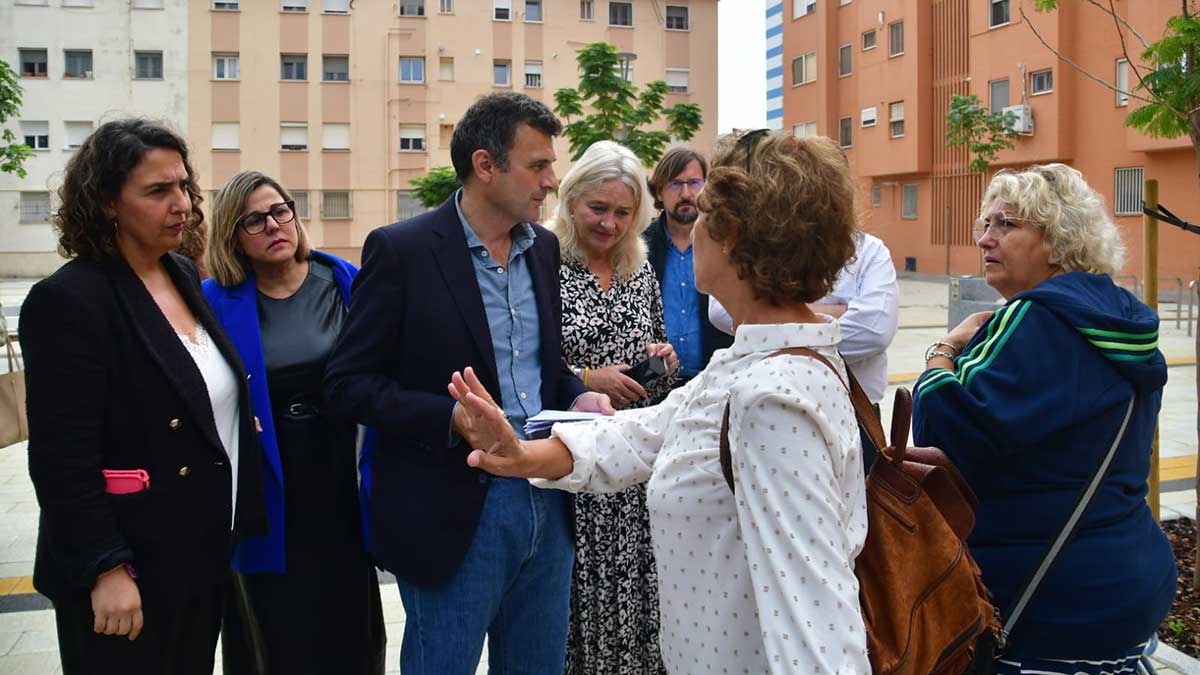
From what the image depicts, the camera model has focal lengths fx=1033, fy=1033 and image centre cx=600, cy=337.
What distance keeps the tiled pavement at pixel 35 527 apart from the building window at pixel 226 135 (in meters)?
30.4

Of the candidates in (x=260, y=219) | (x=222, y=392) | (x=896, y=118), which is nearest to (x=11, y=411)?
(x=260, y=219)

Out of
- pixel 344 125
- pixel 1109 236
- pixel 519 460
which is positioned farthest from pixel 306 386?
pixel 344 125

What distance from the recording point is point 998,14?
111ft

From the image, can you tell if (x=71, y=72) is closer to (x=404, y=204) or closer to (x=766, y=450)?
(x=404, y=204)

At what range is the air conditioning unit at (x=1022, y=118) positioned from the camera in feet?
105

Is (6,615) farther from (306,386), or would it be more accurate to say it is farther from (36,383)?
(36,383)

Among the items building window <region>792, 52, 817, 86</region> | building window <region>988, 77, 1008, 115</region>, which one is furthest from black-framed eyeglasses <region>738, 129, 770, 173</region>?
building window <region>792, 52, 817, 86</region>

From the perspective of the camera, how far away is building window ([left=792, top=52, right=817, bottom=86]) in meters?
43.6

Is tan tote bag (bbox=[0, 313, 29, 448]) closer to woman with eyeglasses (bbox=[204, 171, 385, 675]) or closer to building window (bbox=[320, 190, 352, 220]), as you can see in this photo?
woman with eyeglasses (bbox=[204, 171, 385, 675])

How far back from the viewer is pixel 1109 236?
2.69m

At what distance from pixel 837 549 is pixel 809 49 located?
148 feet

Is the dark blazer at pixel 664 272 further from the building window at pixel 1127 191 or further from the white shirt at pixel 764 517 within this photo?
the building window at pixel 1127 191

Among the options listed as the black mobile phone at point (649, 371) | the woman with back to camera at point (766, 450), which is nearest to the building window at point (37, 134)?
the black mobile phone at point (649, 371)

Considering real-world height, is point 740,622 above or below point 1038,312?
below
